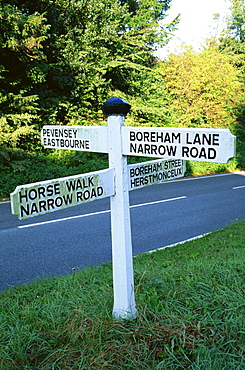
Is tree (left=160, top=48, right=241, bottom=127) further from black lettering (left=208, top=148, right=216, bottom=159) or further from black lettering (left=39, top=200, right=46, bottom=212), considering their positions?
black lettering (left=39, top=200, right=46, bottom=212)

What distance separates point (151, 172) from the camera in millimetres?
2863

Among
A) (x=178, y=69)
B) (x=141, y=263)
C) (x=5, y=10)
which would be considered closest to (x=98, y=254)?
(x=141, y=263)

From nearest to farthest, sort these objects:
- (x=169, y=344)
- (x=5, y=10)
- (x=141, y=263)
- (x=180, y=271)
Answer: (x=169, y=344) → (x=180, y=271) → (x=141, y=263) → (x=5, y=10)

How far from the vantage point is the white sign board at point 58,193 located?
7.23ft

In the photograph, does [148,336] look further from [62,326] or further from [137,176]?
[137,176]

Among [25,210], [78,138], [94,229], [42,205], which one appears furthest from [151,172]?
[94,229]

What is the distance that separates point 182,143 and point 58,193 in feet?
2.84

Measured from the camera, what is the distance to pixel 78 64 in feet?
49.4

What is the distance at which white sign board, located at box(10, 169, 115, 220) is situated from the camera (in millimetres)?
2203

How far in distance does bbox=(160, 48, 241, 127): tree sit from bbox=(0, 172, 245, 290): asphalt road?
9.74 metres

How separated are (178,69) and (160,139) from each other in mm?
19314

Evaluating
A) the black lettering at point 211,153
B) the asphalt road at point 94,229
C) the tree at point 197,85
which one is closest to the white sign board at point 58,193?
the black lettering at point 211,153

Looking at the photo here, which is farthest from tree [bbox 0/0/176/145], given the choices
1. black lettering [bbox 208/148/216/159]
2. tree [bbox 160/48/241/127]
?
black lettering [bbox 208/148/216/159]

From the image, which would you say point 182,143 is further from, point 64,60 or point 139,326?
point 64,60
